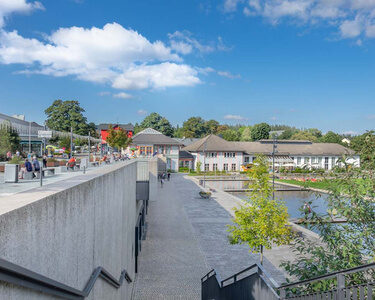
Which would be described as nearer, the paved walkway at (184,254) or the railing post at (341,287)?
the railing post at (341,287)

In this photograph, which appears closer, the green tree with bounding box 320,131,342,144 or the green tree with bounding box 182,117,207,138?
the green tree with bounding box 320,131,342,144

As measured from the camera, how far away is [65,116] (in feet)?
160

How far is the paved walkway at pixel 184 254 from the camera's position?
11.6 m

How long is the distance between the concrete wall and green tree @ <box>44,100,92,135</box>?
43415 mm

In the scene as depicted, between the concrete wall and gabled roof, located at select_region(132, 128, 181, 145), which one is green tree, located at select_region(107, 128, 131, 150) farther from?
gabled roof, located at select_region(132, 128, 181, 145)

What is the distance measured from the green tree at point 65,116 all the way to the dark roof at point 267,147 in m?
22.8

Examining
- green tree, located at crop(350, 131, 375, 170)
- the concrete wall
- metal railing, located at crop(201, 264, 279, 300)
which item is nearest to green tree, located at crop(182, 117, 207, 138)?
metal railing, located at crop(201, 264, 279, 300)

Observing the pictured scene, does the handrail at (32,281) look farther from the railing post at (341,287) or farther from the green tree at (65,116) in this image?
the green tree at (65,116)

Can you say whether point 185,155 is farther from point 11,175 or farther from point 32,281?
point 32,281

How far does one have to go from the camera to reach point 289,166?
199 ft

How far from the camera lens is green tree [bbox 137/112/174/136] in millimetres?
97625

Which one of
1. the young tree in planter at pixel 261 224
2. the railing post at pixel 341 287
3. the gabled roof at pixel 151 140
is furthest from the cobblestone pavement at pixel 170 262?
the gabled roof at pixel 151 140

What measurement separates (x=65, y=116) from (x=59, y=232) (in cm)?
4991

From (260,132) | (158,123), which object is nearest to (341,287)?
(260,132)
